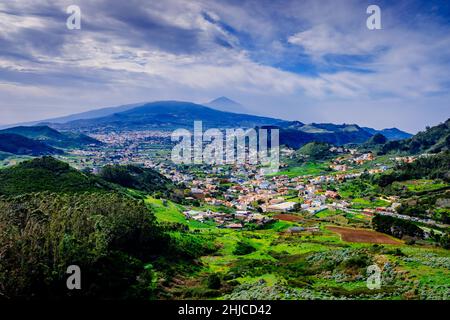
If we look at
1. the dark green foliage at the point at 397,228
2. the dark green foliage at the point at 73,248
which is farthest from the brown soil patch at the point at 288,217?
the dark green foliage at the point at 73,248

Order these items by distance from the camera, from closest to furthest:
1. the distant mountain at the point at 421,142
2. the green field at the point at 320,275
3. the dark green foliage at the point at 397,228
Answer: the green field at the point at 320,275 → the dark green foliage at the point at 397,228 → the distant mountain at the point at 421,142

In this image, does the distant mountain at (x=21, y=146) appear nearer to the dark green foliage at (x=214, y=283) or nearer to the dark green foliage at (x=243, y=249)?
the dark green foliage at (x=243, y=249)

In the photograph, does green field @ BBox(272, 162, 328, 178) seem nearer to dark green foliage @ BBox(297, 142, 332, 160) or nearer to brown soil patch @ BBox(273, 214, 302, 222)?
dark green foliage @ BBox(297, 142, 332, 160)

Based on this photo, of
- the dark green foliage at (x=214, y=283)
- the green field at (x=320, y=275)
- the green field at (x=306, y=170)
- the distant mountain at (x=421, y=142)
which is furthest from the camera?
the distant mountain at (x=421, y=142)

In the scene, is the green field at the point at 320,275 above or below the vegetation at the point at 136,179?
below

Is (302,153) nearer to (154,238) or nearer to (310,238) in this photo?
(310,238)

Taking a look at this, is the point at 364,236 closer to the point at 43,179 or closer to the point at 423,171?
the point at 43,179
